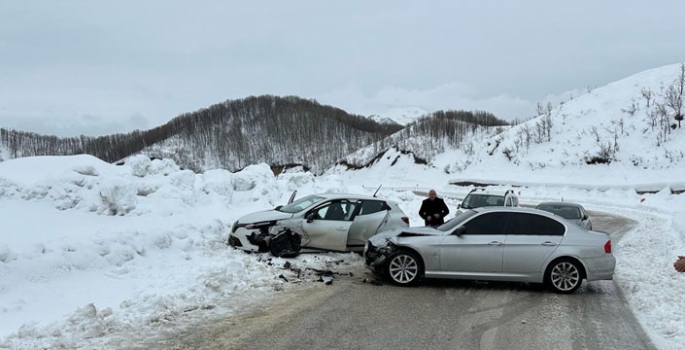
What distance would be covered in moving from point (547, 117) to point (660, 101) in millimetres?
13312

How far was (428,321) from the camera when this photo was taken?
6.57m

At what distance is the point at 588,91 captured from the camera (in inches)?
2872

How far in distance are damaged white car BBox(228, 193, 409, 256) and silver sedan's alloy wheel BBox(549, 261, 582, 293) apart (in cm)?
397

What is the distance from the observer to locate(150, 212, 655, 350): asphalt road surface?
5684 millimetres

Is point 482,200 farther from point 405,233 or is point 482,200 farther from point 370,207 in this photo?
point 405,233

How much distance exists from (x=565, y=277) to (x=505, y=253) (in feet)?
3.77

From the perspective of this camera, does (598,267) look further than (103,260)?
Yes

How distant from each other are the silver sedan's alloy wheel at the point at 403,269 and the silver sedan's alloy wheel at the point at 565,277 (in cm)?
246

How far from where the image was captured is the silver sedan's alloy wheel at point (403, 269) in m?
8.68

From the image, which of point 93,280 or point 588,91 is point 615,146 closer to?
point 588,91

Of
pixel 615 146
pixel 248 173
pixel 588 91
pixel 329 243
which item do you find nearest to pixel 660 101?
pixel 615 146

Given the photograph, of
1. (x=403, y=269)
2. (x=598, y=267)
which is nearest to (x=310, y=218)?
(x=403, y=269)

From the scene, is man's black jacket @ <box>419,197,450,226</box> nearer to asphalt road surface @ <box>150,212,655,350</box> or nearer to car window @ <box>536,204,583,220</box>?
asphalt road surface @ <box>150,212,655,350</box>

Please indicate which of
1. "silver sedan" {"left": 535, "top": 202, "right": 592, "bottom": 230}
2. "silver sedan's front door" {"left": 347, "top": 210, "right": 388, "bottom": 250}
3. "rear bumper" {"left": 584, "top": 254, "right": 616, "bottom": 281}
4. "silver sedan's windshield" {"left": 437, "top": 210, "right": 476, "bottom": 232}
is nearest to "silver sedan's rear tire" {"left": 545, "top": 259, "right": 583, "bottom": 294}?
"rear bumper" {"left": 584, "top": 254, "right": 616, "bottom": 281}
